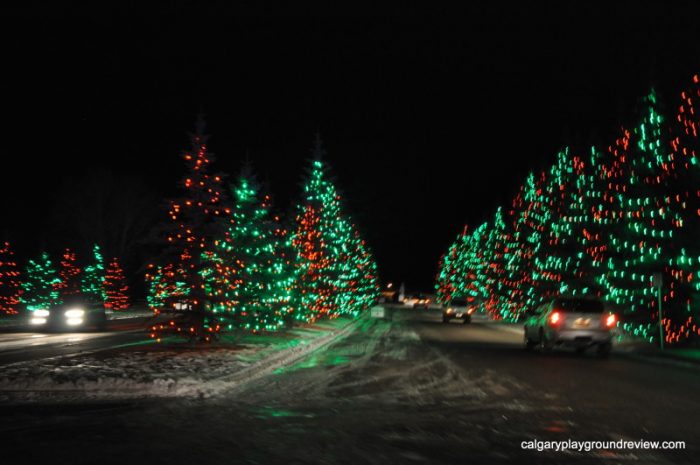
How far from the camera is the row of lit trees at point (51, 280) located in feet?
184

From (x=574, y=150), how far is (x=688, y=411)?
3886 centimetres

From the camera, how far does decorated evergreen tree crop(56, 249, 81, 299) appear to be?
2272 inches

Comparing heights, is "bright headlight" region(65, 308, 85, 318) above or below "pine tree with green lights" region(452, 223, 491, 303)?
below

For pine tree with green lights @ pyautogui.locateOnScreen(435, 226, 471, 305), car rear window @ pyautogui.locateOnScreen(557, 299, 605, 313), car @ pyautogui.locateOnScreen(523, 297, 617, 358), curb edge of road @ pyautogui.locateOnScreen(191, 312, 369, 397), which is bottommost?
curb edge of road @ pyautogui.locateOnScreen(191, 312, 369, 397)

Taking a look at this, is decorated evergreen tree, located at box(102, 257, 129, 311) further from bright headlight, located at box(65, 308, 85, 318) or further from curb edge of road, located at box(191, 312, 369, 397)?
curb edge of road, located at box(191, 312, 369, 397)

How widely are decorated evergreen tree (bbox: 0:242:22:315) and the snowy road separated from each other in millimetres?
43673

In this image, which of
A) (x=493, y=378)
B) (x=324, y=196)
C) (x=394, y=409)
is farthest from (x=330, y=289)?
(x=394, y=409)

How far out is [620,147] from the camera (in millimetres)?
34875

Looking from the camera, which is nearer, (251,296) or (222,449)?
(222,449)

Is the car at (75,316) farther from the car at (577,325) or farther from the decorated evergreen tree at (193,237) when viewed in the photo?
the car at (577,325)

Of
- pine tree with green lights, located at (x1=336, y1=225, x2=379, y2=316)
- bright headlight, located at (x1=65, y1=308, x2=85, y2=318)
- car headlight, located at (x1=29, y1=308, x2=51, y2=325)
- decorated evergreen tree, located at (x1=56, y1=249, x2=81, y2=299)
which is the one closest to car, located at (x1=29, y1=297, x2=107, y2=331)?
bright headlight, located at (x1=65, y1=308, x2=85, y2=318)

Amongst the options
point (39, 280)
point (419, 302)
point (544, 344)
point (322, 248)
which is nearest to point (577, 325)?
point (544, 344)

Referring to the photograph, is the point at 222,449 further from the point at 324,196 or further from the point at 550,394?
the point at 324,196

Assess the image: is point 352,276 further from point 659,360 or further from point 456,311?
point 659,360
